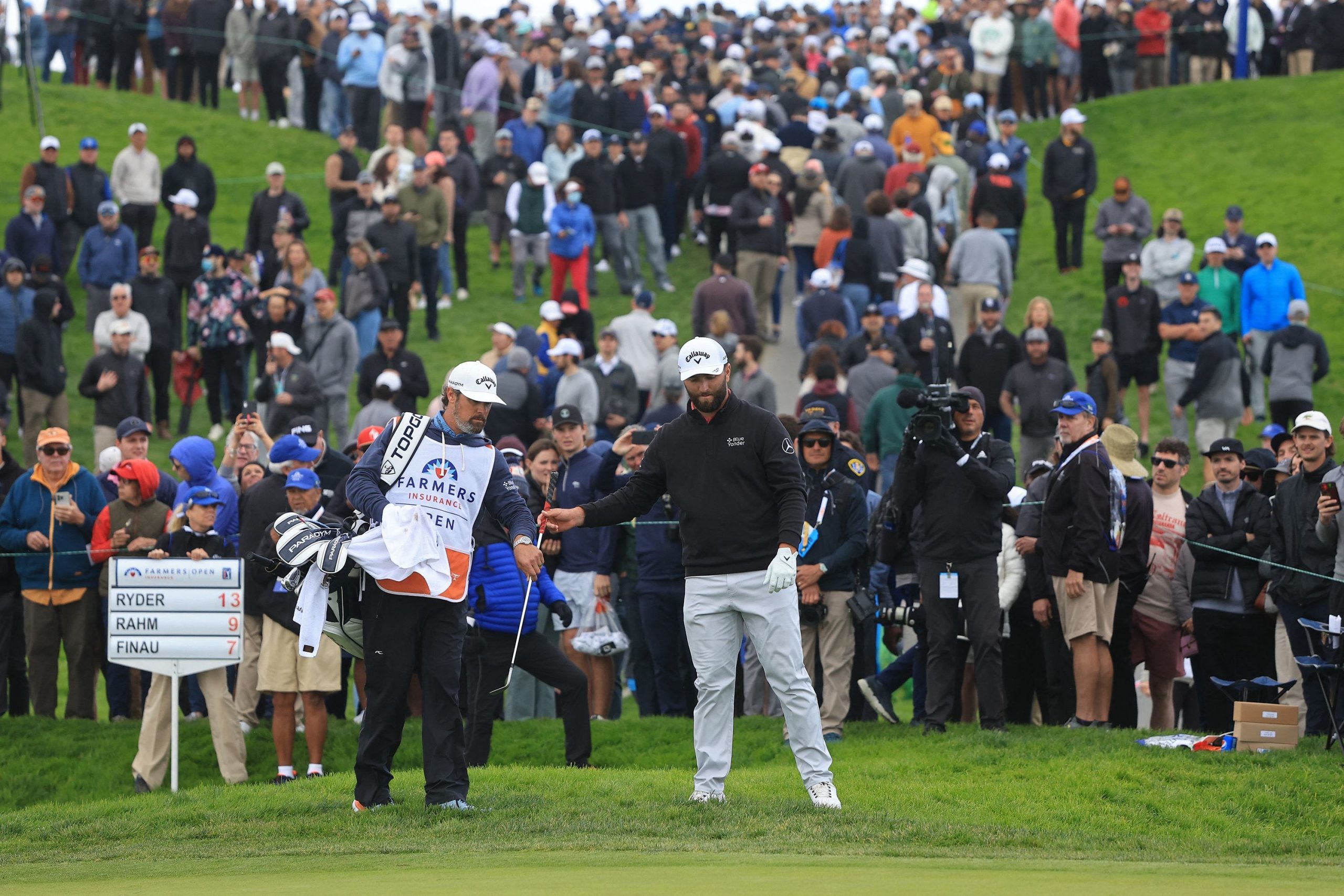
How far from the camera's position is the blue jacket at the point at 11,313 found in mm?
19609

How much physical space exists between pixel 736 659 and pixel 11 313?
13.5 meters

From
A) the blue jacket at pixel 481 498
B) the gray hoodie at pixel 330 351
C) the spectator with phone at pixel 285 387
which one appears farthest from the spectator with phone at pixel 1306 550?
the gray hoodie at pixel 330 351

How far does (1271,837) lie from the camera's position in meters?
9.11

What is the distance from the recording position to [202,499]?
42.1 feet

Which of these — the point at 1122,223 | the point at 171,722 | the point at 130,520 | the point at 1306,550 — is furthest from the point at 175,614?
the point at 1122,223

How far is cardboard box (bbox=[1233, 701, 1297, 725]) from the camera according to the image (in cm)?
1093

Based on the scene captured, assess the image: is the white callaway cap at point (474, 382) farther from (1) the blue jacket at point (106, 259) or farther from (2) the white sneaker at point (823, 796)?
(1) the blue jacket at point (106, 259)

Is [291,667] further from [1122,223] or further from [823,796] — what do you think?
[1122,223]

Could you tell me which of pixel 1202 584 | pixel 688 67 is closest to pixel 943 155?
pixel 688 67

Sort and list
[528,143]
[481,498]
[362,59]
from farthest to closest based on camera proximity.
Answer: [362,59], [528,143], [481,498]

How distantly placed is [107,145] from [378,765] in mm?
24555

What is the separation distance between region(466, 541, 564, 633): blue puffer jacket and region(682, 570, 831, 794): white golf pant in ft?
7.48

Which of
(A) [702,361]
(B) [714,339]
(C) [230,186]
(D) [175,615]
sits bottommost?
(D) [175,615]

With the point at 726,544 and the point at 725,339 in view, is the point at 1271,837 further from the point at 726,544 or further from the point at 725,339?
the point at 725,339
